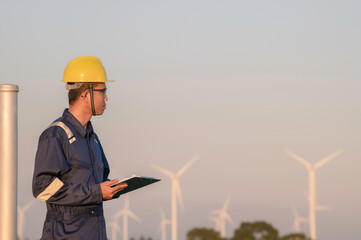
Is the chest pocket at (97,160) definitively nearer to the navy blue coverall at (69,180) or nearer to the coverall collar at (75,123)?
the navy blue coverall at (69,180)

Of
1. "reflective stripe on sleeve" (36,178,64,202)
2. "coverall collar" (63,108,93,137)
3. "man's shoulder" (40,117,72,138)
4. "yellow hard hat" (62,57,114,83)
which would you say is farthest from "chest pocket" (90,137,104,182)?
"yellow hard hat" (62,57,114,83)

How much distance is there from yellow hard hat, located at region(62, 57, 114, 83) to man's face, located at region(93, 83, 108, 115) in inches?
8.3

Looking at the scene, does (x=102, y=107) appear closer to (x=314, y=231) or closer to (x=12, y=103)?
(x=12, y=103)

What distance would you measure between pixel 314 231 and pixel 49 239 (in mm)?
46652

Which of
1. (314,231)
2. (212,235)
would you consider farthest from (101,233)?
(212,235)

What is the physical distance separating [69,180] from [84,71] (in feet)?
4.55

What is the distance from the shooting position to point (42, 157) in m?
9.66

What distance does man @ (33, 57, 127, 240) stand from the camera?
31.7 feet

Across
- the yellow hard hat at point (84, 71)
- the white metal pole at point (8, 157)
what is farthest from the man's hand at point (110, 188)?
the yellow hard hat at point (84, 71)

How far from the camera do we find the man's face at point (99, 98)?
10.0m

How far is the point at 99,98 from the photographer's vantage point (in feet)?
32.9

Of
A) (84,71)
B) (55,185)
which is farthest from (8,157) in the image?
(84,71)

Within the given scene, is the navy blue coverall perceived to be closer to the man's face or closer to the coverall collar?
the coverall collar

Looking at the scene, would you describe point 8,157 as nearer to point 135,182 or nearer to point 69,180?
point 69,180
